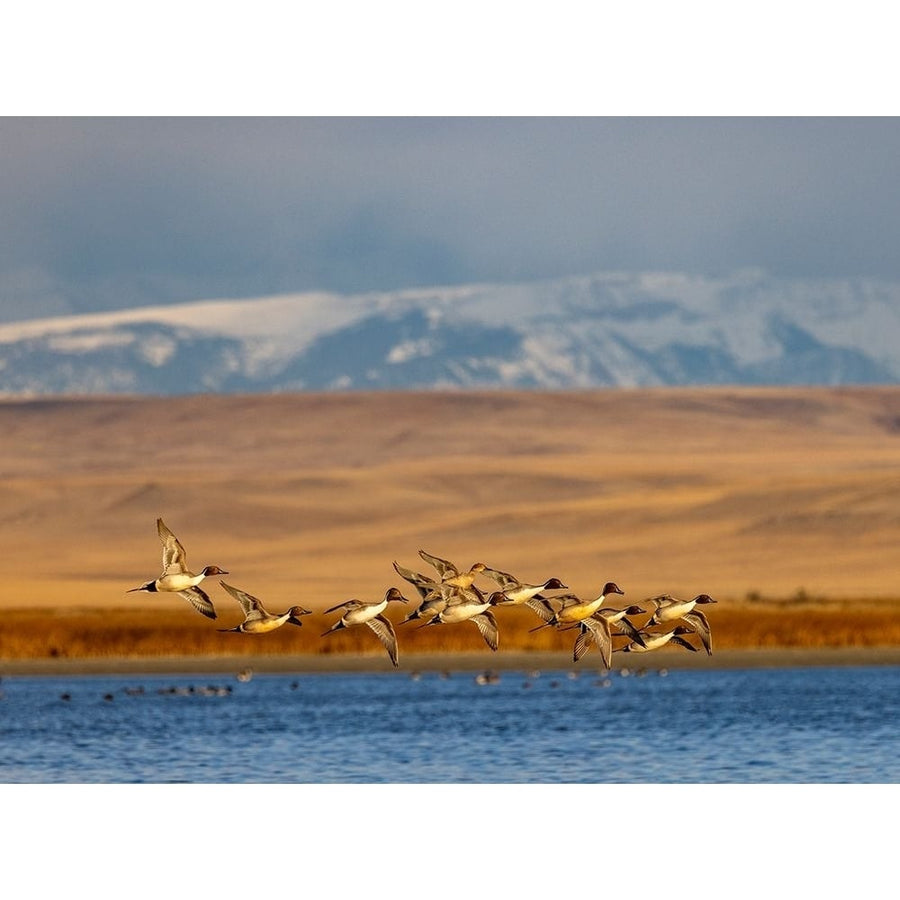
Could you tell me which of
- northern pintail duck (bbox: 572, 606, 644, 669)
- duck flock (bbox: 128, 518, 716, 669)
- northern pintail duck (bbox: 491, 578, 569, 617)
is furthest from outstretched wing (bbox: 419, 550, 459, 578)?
northern pintail duck (bbox: 572, 606, 644, 669)

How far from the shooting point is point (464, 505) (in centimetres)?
16688

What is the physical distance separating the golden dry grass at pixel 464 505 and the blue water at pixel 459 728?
4259 centimetres

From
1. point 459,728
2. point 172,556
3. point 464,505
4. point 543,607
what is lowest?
point 459,728

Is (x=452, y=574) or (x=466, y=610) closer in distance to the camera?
(x=466, y=610)

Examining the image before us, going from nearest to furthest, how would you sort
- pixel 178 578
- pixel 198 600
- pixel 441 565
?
1. pixel 198 600
2. pixel 178 578
3. pixel 441 565

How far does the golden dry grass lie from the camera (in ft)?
Result: 440

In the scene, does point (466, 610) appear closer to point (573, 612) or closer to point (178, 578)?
point (573, 612)

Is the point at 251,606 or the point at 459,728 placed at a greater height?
the point at 251,606

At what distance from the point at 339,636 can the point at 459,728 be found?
20.0 meters

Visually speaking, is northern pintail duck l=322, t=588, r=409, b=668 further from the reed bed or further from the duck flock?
the reed bed

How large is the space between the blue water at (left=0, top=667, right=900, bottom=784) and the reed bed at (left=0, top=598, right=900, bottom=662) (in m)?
2.27

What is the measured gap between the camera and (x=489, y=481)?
174m

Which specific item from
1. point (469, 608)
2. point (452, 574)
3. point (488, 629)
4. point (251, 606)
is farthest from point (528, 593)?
point (251, 606)

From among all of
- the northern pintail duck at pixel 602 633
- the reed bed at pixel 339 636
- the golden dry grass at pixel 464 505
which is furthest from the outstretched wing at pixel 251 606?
the golden dry grass at pixel 464 505
